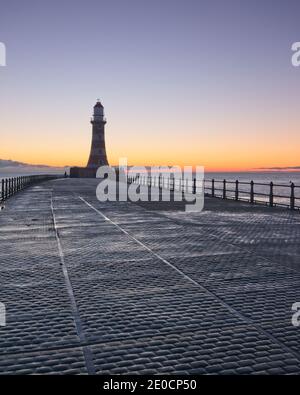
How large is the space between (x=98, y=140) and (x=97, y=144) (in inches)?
35.2

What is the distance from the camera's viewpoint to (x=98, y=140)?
88750 millimetres

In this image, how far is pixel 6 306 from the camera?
591 cm

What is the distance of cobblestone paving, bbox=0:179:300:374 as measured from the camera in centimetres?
426

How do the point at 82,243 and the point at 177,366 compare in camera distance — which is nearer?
the point at 177,366

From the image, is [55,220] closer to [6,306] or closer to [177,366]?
[6,306]

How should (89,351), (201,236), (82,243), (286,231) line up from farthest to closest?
(286,231)
(201,236)
(82,243)
(89,351)

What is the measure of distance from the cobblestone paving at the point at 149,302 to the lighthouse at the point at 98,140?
256 feet

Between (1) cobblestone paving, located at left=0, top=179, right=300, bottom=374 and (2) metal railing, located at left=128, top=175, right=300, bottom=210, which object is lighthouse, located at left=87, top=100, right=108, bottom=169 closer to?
(2) metal railing, located at left=128, top=175, right=300, bottom=210

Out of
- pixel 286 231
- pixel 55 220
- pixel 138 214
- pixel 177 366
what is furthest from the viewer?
pixel 138 214

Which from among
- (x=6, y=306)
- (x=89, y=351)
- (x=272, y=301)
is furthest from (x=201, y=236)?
(x=89, y=351)

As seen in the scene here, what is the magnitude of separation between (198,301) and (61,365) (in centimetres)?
251

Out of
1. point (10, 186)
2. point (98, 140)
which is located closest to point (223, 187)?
point (10, 186)

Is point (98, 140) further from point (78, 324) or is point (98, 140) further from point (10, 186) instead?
point (78, 324)

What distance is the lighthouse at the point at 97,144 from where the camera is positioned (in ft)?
289
